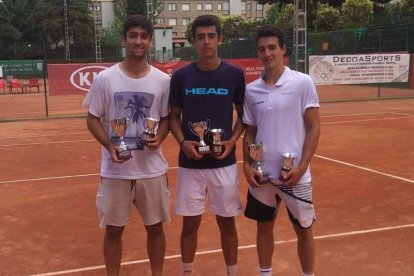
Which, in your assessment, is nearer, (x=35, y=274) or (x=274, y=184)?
(x=274, y=184)

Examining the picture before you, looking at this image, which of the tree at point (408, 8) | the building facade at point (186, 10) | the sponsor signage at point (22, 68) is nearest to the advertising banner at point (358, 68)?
the tree at point (408, 8)

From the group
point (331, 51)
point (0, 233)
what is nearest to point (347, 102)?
point (331, 51)

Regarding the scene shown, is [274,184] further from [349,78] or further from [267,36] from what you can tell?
[349,78]

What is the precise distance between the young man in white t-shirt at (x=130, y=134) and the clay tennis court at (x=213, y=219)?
805mm

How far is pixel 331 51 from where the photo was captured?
92.7 feet

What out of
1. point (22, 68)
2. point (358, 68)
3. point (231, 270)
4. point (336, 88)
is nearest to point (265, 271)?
point (231, 270)

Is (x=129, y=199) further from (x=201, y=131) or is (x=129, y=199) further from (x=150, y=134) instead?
(x=201, y=131)

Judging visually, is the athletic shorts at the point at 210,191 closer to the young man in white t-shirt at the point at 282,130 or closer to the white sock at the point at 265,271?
the young man in white t-shirt at the point at 282,130

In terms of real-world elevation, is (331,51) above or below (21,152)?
above

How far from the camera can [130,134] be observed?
3.52 meters

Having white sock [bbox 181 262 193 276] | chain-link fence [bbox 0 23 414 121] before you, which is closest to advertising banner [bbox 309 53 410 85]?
chain-link fence [bbox 0 23 414 121]

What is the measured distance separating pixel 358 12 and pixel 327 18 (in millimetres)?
3526

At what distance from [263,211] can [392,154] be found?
5.95 m

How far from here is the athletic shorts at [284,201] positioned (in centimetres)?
345
